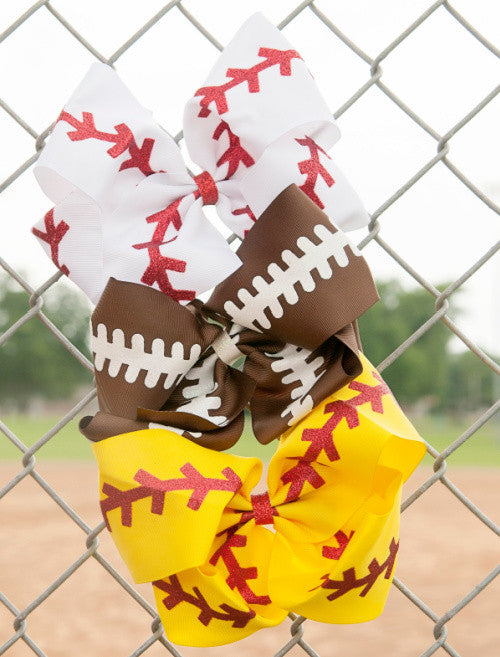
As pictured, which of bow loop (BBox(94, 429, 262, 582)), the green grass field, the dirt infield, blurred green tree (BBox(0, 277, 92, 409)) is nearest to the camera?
bow loop (BBox(94, 429, 262, 582))

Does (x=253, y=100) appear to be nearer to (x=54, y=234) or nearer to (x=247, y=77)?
(x=247, y=77)

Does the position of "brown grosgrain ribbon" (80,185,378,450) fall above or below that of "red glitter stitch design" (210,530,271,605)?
above

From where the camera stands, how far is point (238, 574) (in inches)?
15.8

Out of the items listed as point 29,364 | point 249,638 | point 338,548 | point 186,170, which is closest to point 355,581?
point 338,548

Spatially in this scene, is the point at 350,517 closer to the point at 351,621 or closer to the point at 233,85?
the point at 351,621

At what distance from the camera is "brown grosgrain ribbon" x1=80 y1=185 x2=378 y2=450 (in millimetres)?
370

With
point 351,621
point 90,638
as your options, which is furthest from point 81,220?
point 90,638

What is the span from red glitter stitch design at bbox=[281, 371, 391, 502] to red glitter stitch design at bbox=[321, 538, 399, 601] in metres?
0.05

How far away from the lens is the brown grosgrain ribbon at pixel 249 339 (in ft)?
1.21

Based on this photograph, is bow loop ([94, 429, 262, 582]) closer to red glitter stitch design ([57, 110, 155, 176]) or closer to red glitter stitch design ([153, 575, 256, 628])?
red glitter stitch design ([153, 575, 256, 628])

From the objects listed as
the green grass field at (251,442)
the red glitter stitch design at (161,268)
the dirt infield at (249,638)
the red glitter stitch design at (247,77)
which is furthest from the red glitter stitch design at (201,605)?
the green grass field at (251,442)

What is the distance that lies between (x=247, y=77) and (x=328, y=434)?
20cm

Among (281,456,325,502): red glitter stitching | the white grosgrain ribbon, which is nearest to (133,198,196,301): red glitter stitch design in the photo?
the white grosgrain ribbon

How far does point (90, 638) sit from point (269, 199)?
648cm
